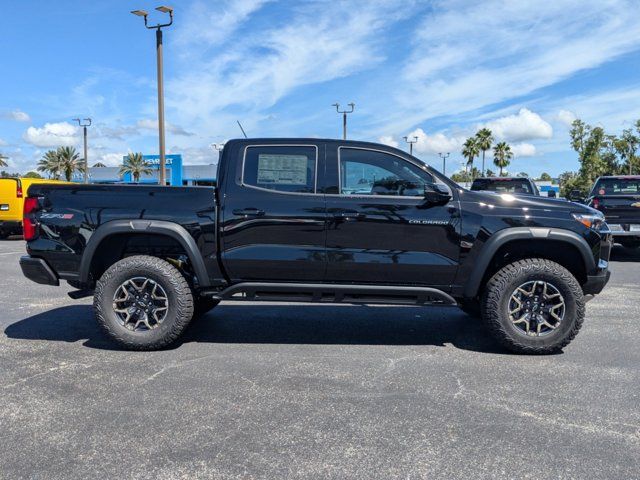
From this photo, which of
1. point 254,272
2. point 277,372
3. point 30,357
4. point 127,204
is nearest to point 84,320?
point 30,357

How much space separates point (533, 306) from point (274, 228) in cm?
243

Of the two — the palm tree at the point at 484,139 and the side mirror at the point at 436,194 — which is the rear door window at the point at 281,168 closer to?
the side mirror at the point at 436,194

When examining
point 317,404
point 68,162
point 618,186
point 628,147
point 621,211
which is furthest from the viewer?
point 68,162

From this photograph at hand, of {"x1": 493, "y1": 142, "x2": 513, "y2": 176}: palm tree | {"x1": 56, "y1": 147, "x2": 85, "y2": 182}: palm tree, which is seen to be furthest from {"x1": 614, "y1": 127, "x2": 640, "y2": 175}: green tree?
{"x1": 56, "y1": 147, "x2": 85, "y2": 182}: palm tree

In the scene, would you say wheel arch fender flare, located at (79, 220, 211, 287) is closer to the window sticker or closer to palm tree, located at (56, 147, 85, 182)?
the window sticker

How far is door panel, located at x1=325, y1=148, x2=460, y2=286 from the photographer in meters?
4.52

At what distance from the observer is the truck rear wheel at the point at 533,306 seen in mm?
4500

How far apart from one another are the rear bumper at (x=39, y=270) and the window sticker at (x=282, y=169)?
83.0 inches

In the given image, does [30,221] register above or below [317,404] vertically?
above

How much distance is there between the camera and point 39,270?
4.70 m

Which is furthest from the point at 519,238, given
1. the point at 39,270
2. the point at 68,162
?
the point at 68,162

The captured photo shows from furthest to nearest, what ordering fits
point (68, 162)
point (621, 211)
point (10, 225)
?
point (68, 162), point (10, 225), point (621, 211)

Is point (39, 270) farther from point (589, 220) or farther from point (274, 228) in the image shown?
point (589, 220)

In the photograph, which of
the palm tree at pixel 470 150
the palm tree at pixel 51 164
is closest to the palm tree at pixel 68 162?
the palm tree at pixel 51 164
